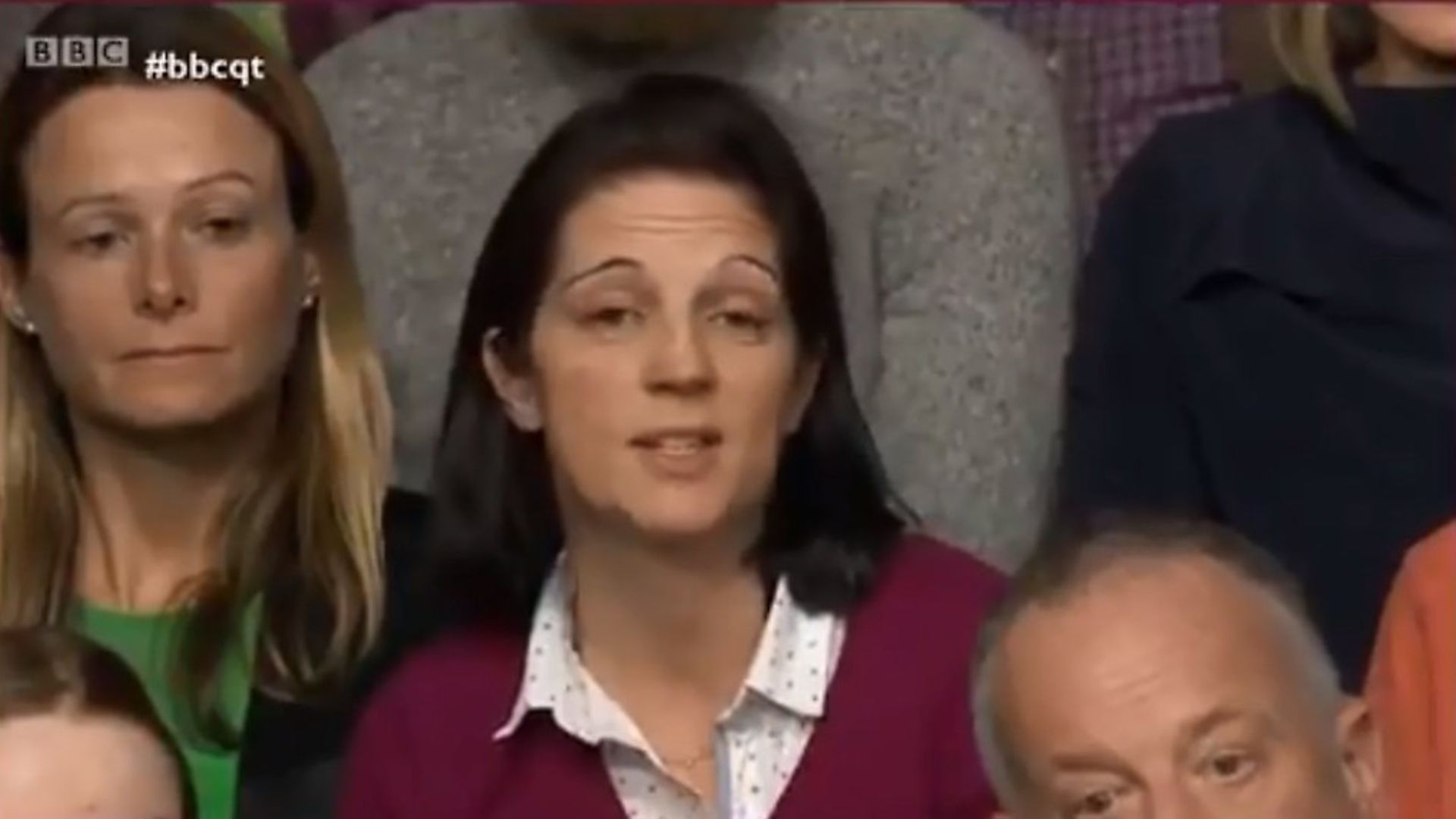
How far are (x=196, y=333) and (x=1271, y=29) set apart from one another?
0.46 m

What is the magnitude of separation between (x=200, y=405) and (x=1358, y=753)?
459 mm

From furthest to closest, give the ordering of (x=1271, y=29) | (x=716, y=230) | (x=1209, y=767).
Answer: (x=1271, y=29), (x=716, y=230), (x=1209, y=767)

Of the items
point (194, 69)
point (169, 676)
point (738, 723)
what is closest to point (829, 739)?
point (738, 723)

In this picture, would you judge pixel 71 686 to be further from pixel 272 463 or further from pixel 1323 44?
pixel 1323 44

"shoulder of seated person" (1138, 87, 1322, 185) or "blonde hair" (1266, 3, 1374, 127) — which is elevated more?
"blonde hair" (1266, 3, 1374, 127)

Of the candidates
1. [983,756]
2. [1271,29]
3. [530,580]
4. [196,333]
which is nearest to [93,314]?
[196,333]

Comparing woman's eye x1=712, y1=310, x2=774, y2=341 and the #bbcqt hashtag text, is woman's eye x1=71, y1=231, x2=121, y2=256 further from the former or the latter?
woman's eye x1=712, y1=310, x2=774, y2=341

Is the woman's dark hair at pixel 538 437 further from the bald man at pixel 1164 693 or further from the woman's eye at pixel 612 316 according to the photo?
the bald man at pixel 1164 693

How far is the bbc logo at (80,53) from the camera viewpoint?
117cm

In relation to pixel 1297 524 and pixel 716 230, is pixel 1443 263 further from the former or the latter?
pixel 716 230

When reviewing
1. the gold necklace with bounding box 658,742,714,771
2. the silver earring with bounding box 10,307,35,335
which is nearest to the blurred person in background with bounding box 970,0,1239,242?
the gold necklace with bounding box 658,742,714,771

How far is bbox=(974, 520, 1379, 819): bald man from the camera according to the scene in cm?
92

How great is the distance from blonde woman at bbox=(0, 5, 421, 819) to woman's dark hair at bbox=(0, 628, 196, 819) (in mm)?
113

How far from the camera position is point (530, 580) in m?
1.15
